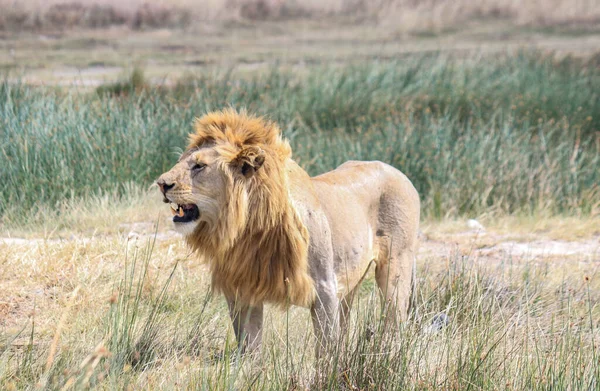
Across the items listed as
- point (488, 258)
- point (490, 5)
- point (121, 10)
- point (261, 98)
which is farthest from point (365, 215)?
point (490, 5)

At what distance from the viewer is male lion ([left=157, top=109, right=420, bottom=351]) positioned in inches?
152

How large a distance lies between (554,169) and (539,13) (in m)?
13.5

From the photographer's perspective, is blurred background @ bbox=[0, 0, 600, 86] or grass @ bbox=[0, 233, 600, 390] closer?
grass @ bbox=[0, 233, 600, 390]

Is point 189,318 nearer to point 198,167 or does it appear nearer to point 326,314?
point 326,314

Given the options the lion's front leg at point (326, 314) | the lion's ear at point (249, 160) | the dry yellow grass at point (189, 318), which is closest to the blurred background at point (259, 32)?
the dry yellow grass at point (189, 318)

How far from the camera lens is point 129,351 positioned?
4.32 metres

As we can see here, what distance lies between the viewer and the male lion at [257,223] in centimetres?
387

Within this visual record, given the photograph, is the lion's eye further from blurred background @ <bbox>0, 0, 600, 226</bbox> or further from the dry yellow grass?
blurred background @ <bbox>0, 0, 600, 226</bbox>

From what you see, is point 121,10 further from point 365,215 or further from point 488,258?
point 365,215

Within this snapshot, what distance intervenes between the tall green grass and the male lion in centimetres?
442

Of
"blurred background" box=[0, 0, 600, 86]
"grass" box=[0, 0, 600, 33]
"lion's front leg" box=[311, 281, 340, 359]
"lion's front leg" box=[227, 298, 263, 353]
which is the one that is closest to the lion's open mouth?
"lion's front leg" box=[227, 298, 263, 353]

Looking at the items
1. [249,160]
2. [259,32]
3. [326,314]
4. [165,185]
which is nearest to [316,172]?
[326,314]

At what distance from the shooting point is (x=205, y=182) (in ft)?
12.7

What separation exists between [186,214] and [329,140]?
6.80m
